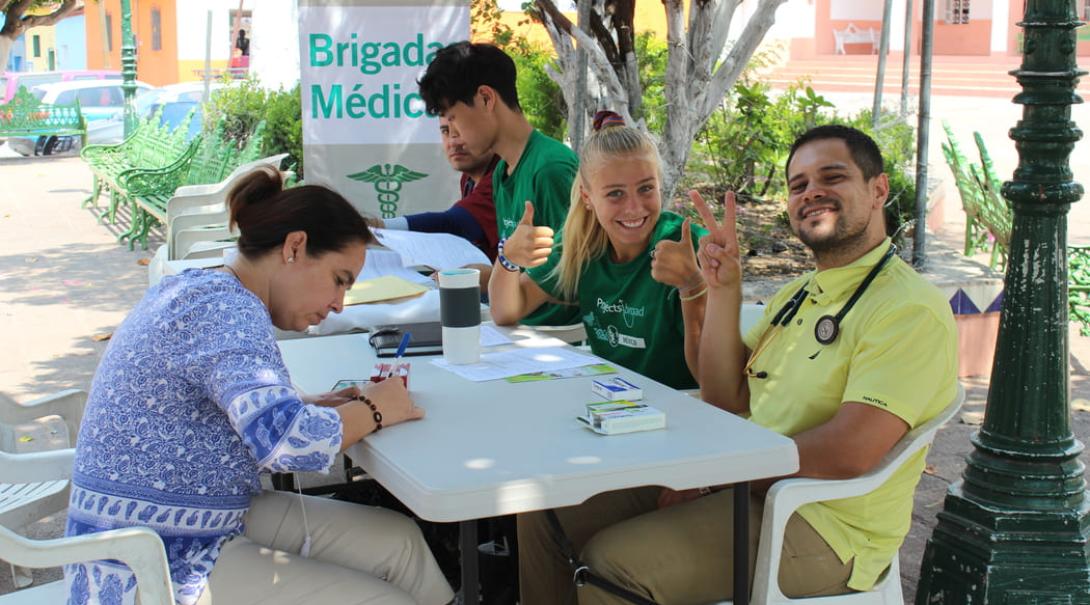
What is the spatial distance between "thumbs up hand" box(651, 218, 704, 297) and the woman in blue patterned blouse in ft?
2.80

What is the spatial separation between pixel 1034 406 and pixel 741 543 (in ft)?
4.23

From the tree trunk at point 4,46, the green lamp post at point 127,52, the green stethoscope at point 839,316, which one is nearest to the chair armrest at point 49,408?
the green stethoscope at point 839,316

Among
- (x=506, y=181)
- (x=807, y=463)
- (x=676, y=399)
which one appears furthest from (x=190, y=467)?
(x=506, y=181)

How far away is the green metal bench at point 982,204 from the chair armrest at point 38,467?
560 centimetres

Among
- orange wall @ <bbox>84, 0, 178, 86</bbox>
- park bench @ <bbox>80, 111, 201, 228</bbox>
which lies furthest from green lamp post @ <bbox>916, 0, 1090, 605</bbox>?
orange wall @ <bbox>84, 0, 178, 86</bbox>

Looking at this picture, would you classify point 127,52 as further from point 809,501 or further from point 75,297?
point 809,501

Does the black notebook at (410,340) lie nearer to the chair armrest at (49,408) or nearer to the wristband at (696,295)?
the wristband at (696,295)

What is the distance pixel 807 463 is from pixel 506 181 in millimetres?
2130

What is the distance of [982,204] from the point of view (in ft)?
25.0

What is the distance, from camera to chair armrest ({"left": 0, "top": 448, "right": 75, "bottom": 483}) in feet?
9.65

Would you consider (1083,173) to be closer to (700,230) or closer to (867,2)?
(700,230)

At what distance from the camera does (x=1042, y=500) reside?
331cm

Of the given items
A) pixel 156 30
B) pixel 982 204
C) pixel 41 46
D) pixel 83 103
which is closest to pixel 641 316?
pixel 982 204

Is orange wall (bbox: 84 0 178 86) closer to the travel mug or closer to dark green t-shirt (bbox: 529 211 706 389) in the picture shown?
dark green t-shirt (bbox: 529 211 706 389)
